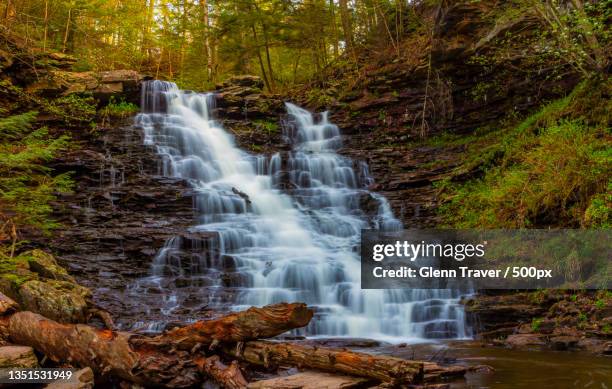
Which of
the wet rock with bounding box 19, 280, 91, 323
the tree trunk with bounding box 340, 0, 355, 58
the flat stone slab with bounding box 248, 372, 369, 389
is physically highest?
the tree trunk with bounding box 340, 0, 355, 58

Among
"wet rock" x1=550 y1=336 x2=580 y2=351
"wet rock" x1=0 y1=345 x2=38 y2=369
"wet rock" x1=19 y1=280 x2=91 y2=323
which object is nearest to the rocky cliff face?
"wet rock" x1=550 y1=336 x2=580 y2=351

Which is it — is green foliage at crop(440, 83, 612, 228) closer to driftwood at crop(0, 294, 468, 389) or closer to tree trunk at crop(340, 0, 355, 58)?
driftwood at crop(0, 294, 468, 389)

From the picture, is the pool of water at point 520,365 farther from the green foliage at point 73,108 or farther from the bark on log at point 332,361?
the green foliage at point 73,108

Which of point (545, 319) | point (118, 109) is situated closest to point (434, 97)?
point (545, 319)

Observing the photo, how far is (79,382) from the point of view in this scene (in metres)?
4.54

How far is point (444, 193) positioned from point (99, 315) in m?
9.12

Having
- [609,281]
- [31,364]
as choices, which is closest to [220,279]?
[31,364]

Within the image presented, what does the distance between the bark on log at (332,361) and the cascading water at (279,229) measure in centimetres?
339

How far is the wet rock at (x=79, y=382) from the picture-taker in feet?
14.5

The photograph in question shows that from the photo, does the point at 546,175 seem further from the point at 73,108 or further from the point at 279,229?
the point at 73,108

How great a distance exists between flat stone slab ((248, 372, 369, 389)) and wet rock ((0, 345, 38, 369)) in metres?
2.49

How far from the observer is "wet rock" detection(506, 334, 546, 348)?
6.95m

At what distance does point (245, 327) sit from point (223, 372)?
1.74ft

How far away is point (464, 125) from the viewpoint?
1600cm
